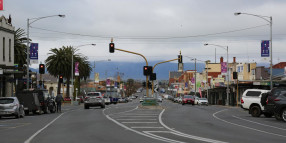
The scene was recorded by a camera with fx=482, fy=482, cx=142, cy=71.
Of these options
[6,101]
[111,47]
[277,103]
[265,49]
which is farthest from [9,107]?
[265,49]

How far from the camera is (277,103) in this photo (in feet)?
88.6

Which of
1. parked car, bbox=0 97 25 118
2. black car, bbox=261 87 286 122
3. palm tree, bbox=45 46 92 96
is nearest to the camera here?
black car, bbox=261 87 286 122

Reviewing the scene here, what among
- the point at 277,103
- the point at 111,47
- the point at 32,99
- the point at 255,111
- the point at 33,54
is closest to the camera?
the point at 277,103

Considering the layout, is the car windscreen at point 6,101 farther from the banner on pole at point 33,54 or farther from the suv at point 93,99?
the banner on pole at point 33,54

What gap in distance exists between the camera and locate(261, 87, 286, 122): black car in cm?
2688

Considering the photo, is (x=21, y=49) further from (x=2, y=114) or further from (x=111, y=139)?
(x=111, y=139)

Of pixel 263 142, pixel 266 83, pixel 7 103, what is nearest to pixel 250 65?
pixel 266 83

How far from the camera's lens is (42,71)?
5022 cm

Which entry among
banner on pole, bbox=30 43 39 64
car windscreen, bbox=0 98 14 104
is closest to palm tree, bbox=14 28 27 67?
banner on pole, bbox=30 43 39 64

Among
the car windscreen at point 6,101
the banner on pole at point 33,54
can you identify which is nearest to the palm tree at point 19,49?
the banner on pole at point 33,54

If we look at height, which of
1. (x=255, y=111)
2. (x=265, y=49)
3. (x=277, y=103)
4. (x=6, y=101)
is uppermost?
(x=265, y=49)

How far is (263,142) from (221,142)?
4.76 feet

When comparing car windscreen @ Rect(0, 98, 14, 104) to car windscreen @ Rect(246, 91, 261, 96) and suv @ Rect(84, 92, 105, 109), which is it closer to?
car windscreen @ Rect(246, 91, 261, 96)

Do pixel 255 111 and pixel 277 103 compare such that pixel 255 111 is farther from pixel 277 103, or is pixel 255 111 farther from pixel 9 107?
pixel 9 107
